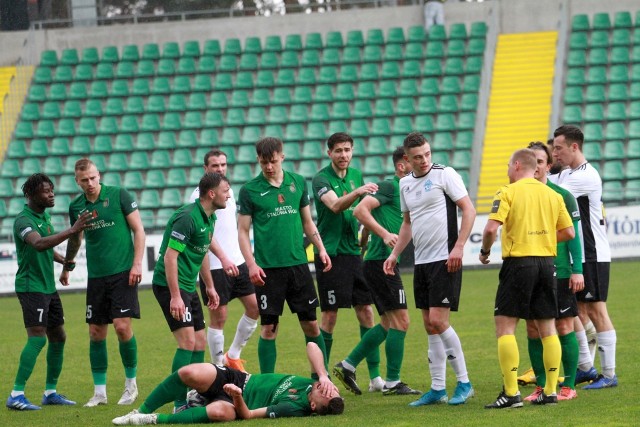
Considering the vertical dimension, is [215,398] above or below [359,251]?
below

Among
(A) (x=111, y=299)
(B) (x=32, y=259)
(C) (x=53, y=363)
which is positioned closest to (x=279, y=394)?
(A) (x=111, y=299)

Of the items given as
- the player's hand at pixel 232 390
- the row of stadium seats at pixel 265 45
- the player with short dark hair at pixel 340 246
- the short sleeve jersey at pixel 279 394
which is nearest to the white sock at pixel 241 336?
the player with short dark hair at pixel 340 246

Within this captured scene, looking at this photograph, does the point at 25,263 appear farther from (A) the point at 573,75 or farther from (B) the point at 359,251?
(A) the point at 573,75

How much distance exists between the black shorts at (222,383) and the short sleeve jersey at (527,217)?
2198 mm

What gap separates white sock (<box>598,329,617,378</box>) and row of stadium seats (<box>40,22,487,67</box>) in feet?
67.9

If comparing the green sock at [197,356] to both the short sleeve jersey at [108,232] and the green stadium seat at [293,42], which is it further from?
the green stadium seat at [293,42]

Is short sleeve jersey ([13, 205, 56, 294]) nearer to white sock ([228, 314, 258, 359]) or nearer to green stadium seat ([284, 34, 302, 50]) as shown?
white sock ([228, 314, 258, 359])

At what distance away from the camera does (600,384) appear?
30.6 feet

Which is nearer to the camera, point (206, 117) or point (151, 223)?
point (151, 223)

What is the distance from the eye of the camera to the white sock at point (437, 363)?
8.85m

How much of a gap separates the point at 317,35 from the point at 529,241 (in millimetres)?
22745

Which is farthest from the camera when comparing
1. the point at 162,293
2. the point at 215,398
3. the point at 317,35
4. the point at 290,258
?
the point at 317,35

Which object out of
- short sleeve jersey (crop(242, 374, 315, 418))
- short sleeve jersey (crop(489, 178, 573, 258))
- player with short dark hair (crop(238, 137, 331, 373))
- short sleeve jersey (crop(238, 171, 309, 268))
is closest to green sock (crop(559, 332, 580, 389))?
short sleeve jersey (crop(489, 178, 573, 258))

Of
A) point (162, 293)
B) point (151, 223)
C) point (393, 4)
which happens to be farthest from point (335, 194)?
point (393, 4)
